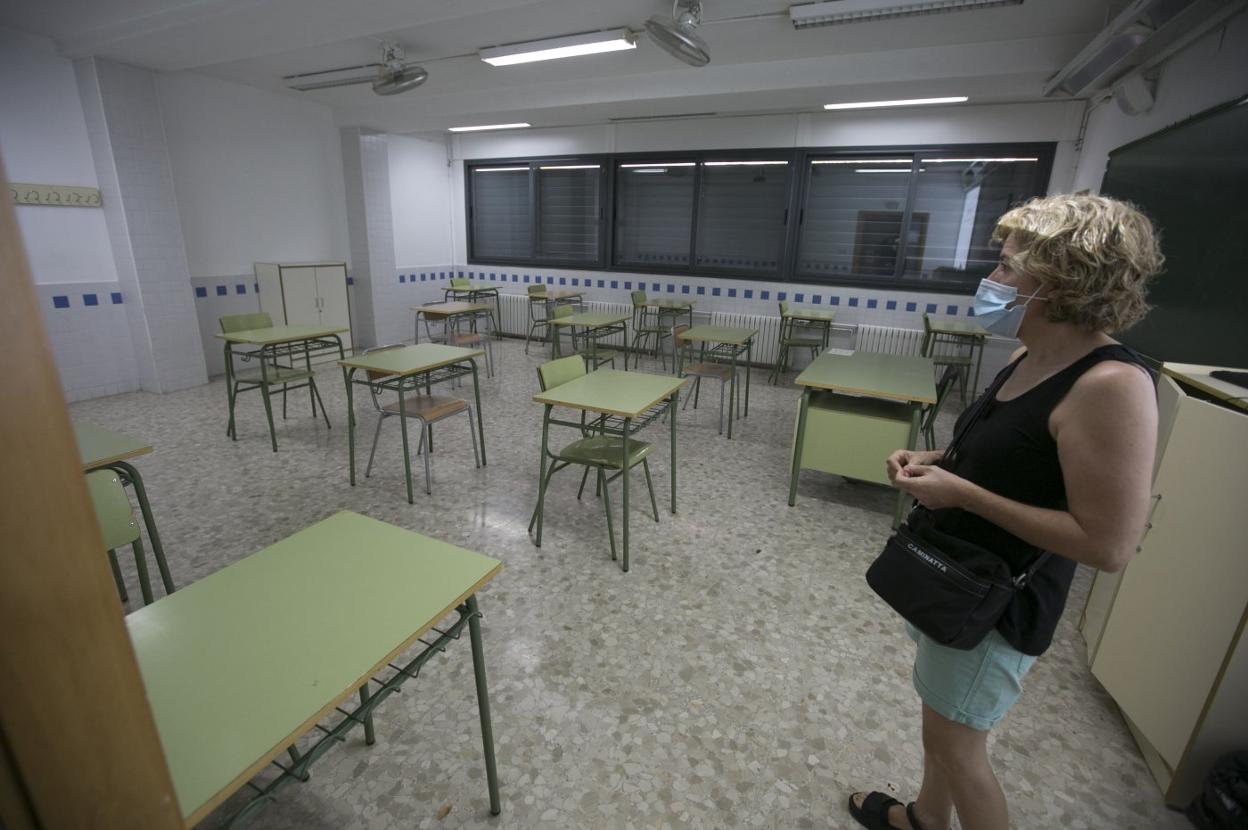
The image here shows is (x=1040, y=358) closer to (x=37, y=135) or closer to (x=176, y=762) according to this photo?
(x=176, y=762)

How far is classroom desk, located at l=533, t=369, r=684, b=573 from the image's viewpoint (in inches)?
102

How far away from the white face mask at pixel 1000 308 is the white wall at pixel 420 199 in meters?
7.73

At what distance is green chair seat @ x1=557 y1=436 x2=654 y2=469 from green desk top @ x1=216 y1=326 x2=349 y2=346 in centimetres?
235

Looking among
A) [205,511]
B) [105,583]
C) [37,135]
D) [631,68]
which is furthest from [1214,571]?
[37,135]

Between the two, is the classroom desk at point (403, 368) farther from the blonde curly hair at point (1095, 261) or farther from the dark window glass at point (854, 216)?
the dark window glass at point (854, 216)

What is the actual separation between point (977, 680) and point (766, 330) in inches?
240

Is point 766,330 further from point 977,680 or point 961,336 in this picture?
point 977,680

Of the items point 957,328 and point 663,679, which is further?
point 957,328

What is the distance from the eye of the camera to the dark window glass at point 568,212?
7758mm

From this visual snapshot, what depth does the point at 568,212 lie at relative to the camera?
26.3ft

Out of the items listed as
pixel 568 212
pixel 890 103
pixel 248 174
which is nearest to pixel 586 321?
pixel 568 212

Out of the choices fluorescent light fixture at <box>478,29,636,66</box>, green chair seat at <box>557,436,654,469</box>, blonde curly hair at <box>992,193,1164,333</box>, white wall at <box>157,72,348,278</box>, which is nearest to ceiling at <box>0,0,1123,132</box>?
fluorescent light fixture at <box>478,29,636,66</box>

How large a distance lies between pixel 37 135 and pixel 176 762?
19.7 ft

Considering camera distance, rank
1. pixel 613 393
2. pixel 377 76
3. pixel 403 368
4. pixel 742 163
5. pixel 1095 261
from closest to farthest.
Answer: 1. pixel 1095 261
2. pixel 613 393
3. pixel 403 368
4. pixel 377 76
5. pixel 742 163
